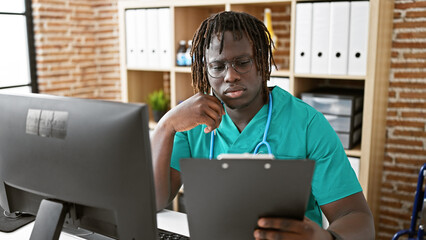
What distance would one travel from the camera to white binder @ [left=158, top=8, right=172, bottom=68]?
9.00ft

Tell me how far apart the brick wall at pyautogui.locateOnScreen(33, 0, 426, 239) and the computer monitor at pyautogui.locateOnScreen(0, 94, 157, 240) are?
215cm

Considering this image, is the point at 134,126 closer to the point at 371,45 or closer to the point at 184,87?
the point at 371,45

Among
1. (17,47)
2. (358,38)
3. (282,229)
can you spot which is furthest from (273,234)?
(17,47)

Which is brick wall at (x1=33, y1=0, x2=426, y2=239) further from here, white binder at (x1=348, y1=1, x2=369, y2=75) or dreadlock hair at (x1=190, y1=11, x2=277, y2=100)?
dreadlock hair at (x1=190, y1=11, x2=277, y2=100)

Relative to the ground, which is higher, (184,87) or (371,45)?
(371,45)

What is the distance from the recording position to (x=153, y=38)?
2.83 meters

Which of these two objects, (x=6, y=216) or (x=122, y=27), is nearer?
(x=6, y=216)

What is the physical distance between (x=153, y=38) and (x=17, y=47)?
3.67 ft

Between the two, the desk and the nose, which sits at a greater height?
the nose

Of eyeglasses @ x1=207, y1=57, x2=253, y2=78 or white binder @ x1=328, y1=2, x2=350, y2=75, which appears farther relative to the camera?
white binder @ x1=328, y1=2, x2=350, y2=75

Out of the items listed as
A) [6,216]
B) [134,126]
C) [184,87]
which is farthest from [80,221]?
[184,87]

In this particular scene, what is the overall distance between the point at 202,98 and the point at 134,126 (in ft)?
1.64

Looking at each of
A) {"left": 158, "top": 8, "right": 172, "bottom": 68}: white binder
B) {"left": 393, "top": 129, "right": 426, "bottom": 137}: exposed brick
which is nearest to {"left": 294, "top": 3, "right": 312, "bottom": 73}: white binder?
{"left": 393, "top": 129, "right": 426, "bottom": 137}: exposed brick

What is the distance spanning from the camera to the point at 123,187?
0.83 m
